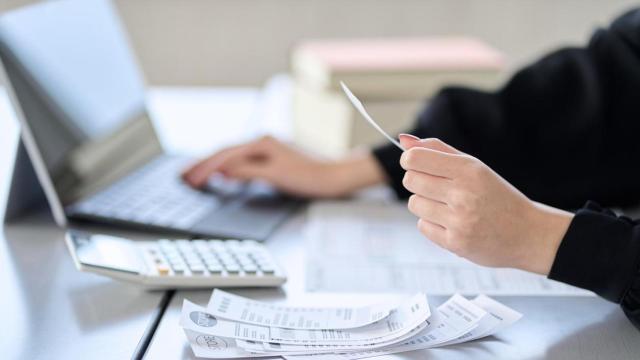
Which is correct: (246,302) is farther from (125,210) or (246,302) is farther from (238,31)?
(238,31)

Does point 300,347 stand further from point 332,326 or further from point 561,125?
point 561,125

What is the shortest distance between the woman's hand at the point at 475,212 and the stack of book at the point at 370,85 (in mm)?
741

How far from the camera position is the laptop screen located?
2.48 feet

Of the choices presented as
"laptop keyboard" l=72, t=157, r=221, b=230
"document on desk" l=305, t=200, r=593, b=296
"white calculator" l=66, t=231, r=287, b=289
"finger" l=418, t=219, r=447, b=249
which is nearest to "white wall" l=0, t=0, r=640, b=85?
"laptop keyboard" l=72, t=157, r=221, b=230

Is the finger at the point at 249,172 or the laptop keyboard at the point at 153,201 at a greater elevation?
the laptop keyboard at the point at 153,201

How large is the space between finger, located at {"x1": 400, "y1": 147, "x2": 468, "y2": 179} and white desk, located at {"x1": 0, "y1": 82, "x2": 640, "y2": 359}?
133mm

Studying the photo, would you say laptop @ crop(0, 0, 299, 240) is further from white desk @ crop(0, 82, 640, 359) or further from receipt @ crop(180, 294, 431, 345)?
receipt @ crop(180, 294, 431, 345)

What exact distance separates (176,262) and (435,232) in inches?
9.1

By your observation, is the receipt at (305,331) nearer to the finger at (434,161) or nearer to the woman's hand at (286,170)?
the finger at (434,161)

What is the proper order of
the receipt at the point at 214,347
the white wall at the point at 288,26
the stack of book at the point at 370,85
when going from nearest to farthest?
1. the receipt at the point at 214,347
2. the stack of book at the point at 370,85
3. the white wall at the point at 288,26

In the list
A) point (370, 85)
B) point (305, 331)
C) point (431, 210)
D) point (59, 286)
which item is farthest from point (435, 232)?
point (370, 85)

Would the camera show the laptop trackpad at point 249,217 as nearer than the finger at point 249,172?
Yes

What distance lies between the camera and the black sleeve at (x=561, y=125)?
35.9 inches

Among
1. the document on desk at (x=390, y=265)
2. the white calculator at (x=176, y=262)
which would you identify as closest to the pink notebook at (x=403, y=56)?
the document on desk at (x=390, y=265)
